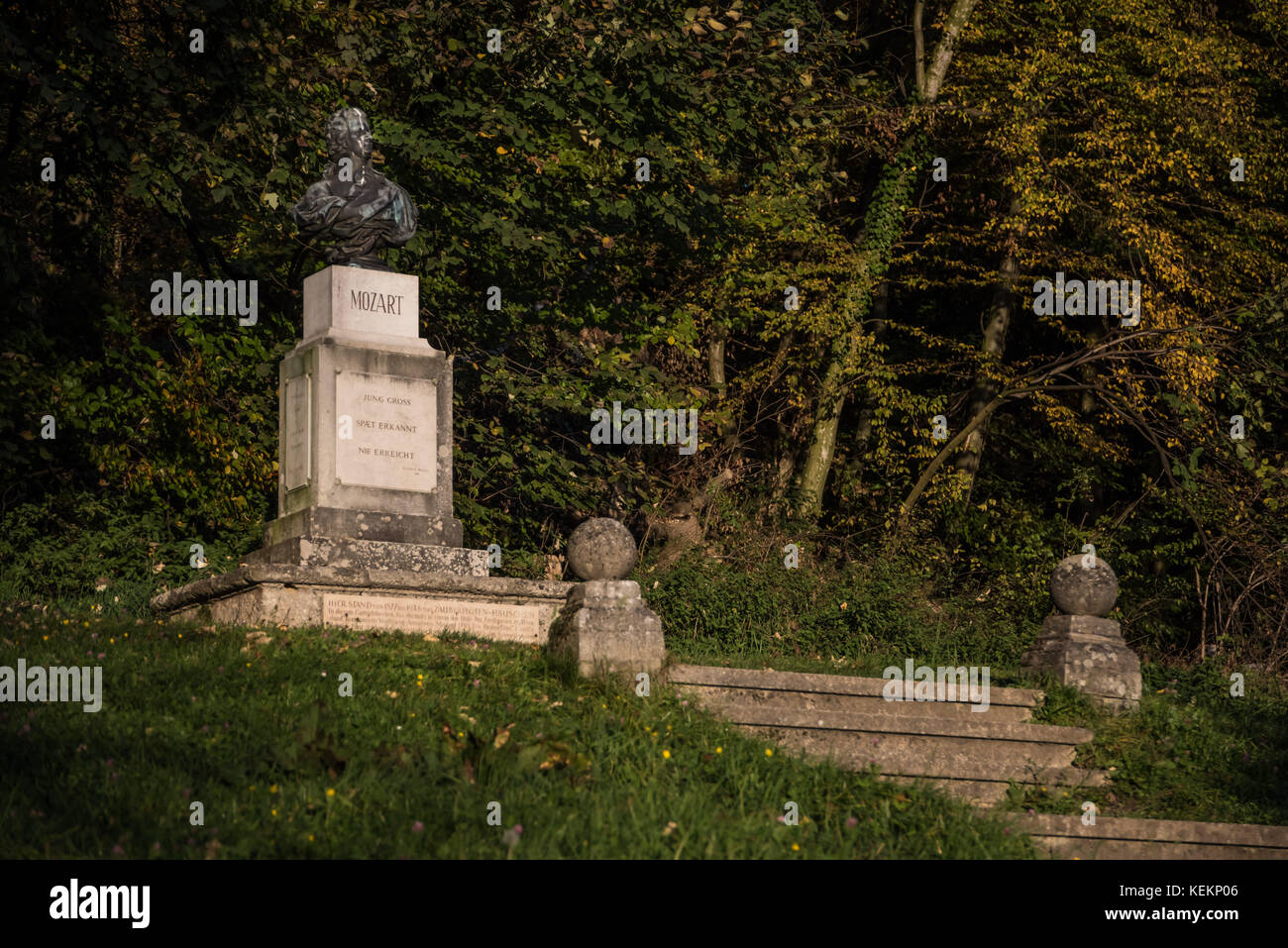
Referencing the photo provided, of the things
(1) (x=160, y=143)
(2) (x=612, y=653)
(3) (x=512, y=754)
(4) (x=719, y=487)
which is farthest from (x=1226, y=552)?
(1) (x=160, y=143)

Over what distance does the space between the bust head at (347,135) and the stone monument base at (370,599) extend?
351 centimetres

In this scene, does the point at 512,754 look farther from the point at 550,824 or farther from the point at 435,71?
the point at 435,71

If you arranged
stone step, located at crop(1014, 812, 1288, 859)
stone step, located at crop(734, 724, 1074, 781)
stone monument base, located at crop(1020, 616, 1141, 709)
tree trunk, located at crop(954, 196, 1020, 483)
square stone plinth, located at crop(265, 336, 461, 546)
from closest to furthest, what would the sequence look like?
stone step, located at crop(1014, 812, 1288, 859), stone step, located at crop(734, 724, 1074, 781), stone monument base, located at crop(1020, 616, 1141, 709), square stone plinth, located at crop(265, 336, 461, 546), tree trunk, located at crop(954, 196, 1020, 483)

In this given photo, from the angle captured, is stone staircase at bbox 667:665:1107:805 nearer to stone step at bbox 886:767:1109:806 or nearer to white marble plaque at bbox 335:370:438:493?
stone step at bbox 886:767:1109:806

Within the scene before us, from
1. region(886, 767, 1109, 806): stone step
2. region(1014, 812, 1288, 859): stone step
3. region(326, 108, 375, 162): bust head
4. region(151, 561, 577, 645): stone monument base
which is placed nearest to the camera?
region(1014, 812, 1288, 859): stone step

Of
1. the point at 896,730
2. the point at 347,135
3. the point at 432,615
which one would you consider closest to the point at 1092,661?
the point at 896,730

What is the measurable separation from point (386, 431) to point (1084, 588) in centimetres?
579

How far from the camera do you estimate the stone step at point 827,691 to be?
9.89 meters

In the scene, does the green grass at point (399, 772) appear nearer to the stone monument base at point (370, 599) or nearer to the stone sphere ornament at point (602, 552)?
the stone sphere ornament at point (602, 552)

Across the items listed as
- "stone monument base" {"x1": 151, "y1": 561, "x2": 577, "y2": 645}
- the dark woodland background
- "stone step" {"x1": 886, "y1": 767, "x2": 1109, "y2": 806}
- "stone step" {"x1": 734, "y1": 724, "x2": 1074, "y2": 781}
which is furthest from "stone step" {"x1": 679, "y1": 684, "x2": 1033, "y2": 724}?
the dark woodland background

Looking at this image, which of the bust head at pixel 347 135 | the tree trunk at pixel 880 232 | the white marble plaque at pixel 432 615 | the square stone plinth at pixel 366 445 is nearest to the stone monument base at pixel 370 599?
the white marble plaque at pixel 432 615

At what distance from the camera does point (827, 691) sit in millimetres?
10414

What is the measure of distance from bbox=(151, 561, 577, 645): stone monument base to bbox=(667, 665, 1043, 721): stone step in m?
1.56

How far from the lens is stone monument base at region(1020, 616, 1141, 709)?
11289 mm
